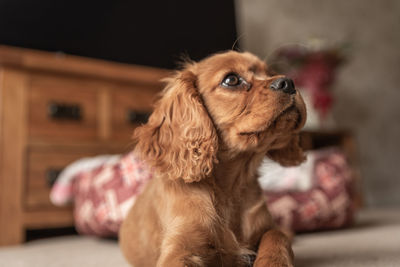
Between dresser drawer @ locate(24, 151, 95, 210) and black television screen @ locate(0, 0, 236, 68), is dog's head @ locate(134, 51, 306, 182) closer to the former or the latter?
dresser drawer @ locate(24, 151, 95, 210)

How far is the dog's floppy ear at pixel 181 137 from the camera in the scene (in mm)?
1161

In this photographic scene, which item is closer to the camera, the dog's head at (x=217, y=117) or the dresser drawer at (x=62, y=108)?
the dog's head at (x=217, y=117)

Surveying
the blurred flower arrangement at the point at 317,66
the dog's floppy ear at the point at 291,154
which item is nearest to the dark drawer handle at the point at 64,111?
the dog's floppy ear at the point at 291,154

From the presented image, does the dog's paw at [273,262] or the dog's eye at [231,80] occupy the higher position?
the dog's eye at [231,80]

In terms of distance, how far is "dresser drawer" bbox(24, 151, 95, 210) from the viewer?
96.5 inches

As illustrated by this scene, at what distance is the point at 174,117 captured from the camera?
49.2 inches

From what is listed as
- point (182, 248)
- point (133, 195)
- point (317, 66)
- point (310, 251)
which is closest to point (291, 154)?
point (310, 251)

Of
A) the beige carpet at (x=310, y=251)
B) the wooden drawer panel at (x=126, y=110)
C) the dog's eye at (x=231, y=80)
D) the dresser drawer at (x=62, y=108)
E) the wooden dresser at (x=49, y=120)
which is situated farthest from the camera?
the wooden drawer panel at (x=126, y=110)

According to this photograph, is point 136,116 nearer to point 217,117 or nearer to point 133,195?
point 133,195

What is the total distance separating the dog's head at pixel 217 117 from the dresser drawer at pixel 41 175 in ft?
4.78

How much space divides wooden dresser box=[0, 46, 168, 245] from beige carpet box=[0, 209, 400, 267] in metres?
0.24

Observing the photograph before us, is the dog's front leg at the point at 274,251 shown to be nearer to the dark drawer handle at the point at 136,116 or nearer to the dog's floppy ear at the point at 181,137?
the dog's floppy ear at the point at 181,137

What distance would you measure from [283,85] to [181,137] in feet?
1.11

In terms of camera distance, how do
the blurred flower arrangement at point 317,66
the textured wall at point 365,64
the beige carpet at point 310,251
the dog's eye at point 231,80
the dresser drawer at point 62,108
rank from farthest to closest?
1. the textured wall at point 365,64
2. the blurred flower arrangement at point 317,66
3. the dresser drawer at point 62,108
4. the beige carpet at point 310,251
5. the dog's eye at point 231,80
